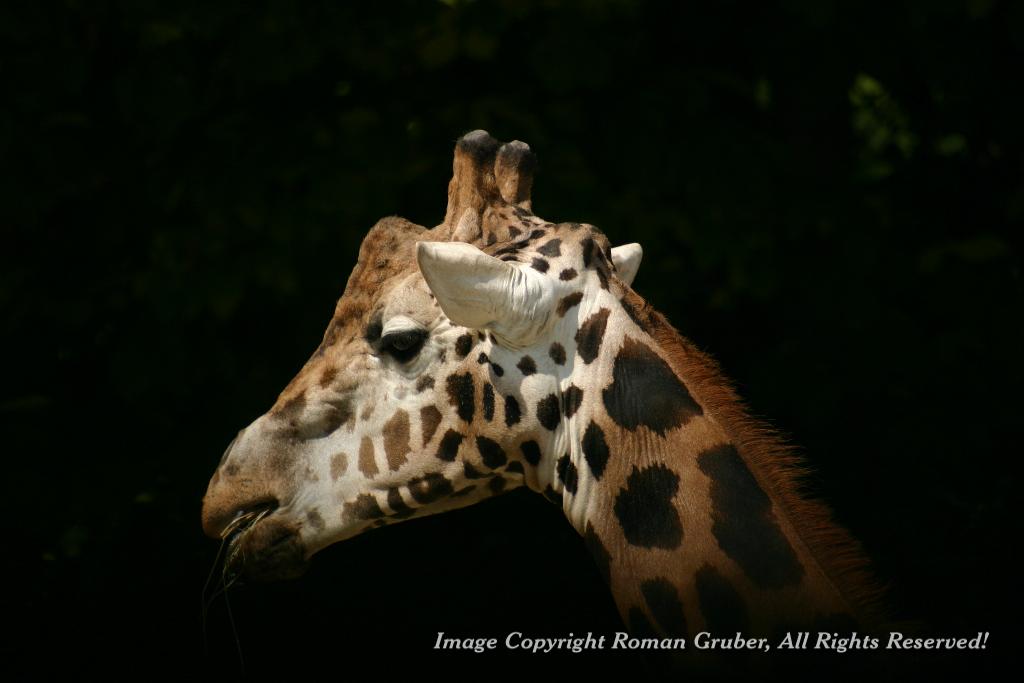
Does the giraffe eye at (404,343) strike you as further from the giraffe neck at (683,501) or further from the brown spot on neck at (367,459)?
the giraffe neck at (683,501)

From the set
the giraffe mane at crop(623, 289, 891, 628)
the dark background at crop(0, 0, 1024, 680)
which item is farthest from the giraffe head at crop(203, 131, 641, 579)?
the dark background at crop(0, 0, 1024, 680)

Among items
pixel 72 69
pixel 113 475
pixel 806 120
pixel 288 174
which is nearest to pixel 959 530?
pixel 806 120

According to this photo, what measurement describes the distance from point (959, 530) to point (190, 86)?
4076 mm

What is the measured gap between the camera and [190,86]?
5336mm

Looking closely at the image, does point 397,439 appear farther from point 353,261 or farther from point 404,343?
point 353,261

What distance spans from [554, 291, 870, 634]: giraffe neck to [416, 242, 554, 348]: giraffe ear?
14 cm

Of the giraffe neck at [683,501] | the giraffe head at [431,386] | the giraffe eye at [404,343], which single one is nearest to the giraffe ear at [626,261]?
the giraffe head at [431,386]

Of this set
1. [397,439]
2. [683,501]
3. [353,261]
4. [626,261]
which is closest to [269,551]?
[397,439]

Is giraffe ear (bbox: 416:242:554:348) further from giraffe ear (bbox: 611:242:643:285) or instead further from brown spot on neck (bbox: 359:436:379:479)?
giraffe ear (bbox: 611:242:643:285)

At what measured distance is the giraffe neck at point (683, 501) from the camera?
248cm

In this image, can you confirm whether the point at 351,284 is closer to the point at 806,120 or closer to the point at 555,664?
the point at 555,664

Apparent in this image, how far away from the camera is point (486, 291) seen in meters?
2.54

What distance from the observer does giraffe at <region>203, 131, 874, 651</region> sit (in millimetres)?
2514

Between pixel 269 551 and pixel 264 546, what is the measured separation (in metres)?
0.02
